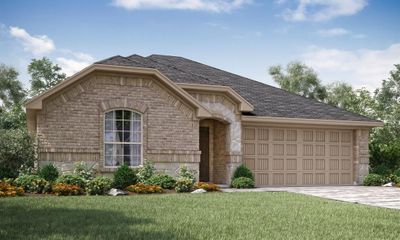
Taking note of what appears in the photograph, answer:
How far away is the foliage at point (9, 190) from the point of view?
44.8 ft

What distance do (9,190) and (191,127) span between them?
6794mm

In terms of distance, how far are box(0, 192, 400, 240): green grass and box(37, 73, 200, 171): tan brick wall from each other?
3.50 m

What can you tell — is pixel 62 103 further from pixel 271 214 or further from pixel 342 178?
pixel 342 178

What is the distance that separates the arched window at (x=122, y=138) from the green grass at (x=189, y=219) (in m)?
3.91

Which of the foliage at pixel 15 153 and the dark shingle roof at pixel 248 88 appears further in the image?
the dark shingle roof at pixel 248 88

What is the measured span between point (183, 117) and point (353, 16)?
7.56 m

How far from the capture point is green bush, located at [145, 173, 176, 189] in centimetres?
1630

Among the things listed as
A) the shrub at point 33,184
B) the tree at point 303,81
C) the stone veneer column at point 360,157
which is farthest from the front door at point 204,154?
the tree at point 303,81

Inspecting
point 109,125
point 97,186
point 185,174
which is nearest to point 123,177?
point 97,186

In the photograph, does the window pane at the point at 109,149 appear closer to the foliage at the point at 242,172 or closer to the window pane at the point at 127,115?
the window pane at the point at 127,115

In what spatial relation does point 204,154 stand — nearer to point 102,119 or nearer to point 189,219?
point 102,119

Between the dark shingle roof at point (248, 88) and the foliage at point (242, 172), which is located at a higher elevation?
the dark shingle roof at point (248, 88)

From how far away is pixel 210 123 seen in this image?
2058 centimetres

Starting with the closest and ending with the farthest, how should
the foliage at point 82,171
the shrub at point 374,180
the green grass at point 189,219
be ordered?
the green grass at point 189,219 → the foliage at point 82,171 → the shrub at point 374,180
